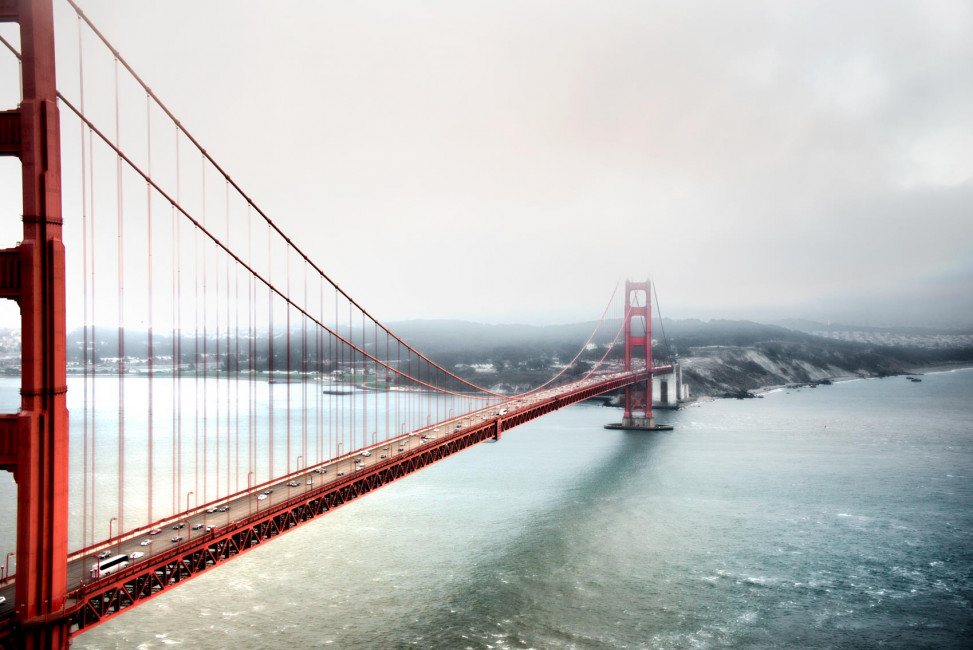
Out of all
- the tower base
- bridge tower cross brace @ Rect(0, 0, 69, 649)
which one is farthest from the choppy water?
the tower base

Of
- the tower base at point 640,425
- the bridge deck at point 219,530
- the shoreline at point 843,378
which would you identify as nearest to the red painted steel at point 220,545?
the bridge deck at point 219,530

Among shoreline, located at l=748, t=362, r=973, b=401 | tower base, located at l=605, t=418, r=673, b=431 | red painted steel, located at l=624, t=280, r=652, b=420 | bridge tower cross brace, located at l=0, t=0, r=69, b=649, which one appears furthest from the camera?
shoreline, located at l=748, t=362, r=973, b=401

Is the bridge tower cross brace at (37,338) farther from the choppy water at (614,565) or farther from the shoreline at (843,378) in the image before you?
the shoreline at (843,378)

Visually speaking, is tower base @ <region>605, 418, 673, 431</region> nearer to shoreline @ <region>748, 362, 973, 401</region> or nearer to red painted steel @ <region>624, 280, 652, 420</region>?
red painted steel @ <region>624, 280, 652, 420</region>

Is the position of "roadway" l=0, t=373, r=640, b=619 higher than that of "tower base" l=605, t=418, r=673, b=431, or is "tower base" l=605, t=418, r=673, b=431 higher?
"roadway" l=0, t=373, r=640, b=619

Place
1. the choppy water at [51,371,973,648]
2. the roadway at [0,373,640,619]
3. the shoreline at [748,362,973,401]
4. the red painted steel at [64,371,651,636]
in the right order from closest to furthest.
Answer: the red painted steel at [64,371,651,636], the roadway at [0,373,640,619], the choppy water at [51,371,973,648], the shoreline at [748,362,973,401]

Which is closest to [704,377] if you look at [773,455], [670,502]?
[773,455]

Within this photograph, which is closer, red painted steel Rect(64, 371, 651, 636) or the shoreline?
red painted steel Rect(64, 371, 651, 636)
